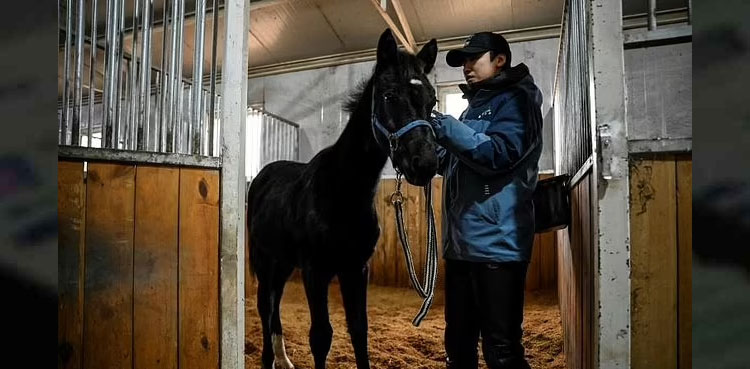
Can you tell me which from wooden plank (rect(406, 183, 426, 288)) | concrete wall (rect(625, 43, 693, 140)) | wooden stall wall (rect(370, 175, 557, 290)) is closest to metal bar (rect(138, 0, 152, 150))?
wooden stall wall (rect(370, 175, 557, 290))

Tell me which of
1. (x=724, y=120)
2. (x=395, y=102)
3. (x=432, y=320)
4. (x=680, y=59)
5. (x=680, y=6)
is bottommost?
(x=432, y=320)

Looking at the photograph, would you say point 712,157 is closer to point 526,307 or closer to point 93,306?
point 93,306

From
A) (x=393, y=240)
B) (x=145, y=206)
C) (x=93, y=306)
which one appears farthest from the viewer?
(x=393, y=240)

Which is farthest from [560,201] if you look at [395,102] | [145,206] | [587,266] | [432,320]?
[432,320]

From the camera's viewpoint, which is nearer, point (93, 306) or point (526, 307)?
point (93, 306)

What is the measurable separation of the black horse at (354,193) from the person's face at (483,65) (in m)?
0.19

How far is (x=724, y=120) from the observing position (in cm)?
36

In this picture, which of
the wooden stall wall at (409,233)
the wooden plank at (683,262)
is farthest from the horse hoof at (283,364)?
the wooden stall wall at (409,233)

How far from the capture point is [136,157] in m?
1.13

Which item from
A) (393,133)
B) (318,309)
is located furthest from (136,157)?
(318,309)

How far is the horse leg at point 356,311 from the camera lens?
6.48 ft

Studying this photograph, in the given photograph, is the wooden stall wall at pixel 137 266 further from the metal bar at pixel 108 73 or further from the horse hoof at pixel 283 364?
the horse hoof at pixel 283 364

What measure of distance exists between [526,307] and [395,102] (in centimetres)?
279

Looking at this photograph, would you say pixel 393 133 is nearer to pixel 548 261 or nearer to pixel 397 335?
pixel 397 335
